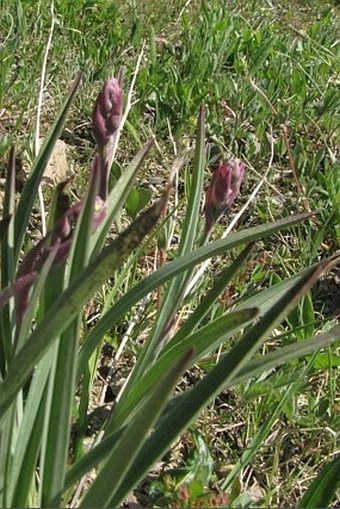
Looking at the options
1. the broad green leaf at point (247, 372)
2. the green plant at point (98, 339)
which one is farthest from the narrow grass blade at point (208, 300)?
the broad green leaf at point (247, 372)

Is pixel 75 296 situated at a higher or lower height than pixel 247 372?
higher

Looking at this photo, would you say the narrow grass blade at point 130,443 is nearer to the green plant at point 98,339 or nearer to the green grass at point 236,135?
the green plant at point 98,339

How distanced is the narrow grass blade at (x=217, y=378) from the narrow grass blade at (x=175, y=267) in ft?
0.90

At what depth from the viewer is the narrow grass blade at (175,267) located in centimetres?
133

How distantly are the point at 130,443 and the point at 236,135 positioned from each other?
1803mm

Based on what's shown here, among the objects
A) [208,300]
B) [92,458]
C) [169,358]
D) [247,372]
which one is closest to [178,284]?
[208,300]

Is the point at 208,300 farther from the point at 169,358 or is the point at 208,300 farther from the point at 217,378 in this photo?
the point at 217,378

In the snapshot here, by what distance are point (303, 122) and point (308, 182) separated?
34 cm

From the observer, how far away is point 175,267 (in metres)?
1.33

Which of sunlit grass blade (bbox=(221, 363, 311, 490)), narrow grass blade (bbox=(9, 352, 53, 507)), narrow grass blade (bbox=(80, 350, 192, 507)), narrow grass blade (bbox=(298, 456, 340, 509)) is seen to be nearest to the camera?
narrow grass blade (bbox=(80, 350, 192, 507))

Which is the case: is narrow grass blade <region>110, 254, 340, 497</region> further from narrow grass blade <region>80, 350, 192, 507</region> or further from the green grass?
the green grass

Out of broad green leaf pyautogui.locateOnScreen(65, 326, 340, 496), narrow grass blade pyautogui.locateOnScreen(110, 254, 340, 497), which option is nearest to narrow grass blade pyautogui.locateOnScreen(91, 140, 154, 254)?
broad green leaf pyautogui.locateOnScreen(65, 326, 340, 496)

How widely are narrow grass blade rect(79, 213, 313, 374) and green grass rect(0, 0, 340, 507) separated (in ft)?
0.91

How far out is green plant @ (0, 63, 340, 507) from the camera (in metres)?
1.02
